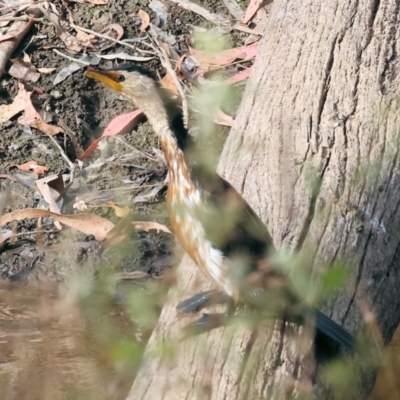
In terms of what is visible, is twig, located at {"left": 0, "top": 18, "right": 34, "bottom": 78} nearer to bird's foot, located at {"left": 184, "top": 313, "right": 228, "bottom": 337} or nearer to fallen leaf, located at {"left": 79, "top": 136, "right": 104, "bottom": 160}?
fallen leaf, located at {"left": 79, "top": 136, "right": 104, "bottom": 160}

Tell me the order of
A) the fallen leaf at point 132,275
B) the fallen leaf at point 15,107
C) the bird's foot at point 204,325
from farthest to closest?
the fallen leaf at point 15,107, the fallen leaf at point 132,275, the bird's foot at point 204,325

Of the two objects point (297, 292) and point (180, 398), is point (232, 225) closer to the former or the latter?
point (297, 292)

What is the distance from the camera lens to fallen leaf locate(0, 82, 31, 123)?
610cm

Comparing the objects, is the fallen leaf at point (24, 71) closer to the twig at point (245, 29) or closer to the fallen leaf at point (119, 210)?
the fallen leaf at point (119, 210)

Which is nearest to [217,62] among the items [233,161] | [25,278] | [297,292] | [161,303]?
[25,278]

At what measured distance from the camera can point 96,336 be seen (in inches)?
183

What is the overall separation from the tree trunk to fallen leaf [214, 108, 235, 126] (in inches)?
39.4

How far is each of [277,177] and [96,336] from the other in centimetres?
155

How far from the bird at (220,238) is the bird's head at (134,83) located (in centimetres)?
3

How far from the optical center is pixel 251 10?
6781 millimetres

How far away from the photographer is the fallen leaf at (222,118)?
5.56 m

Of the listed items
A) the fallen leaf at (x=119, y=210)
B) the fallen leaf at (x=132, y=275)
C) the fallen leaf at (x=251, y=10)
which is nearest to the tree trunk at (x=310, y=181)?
the fallen leaf at (x=132, y=275)

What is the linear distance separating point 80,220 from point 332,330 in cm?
263

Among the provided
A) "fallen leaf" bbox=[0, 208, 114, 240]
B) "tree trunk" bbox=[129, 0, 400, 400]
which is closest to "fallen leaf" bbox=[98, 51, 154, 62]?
"fallen leaf" bbox=[0, 208, 114, 240]
